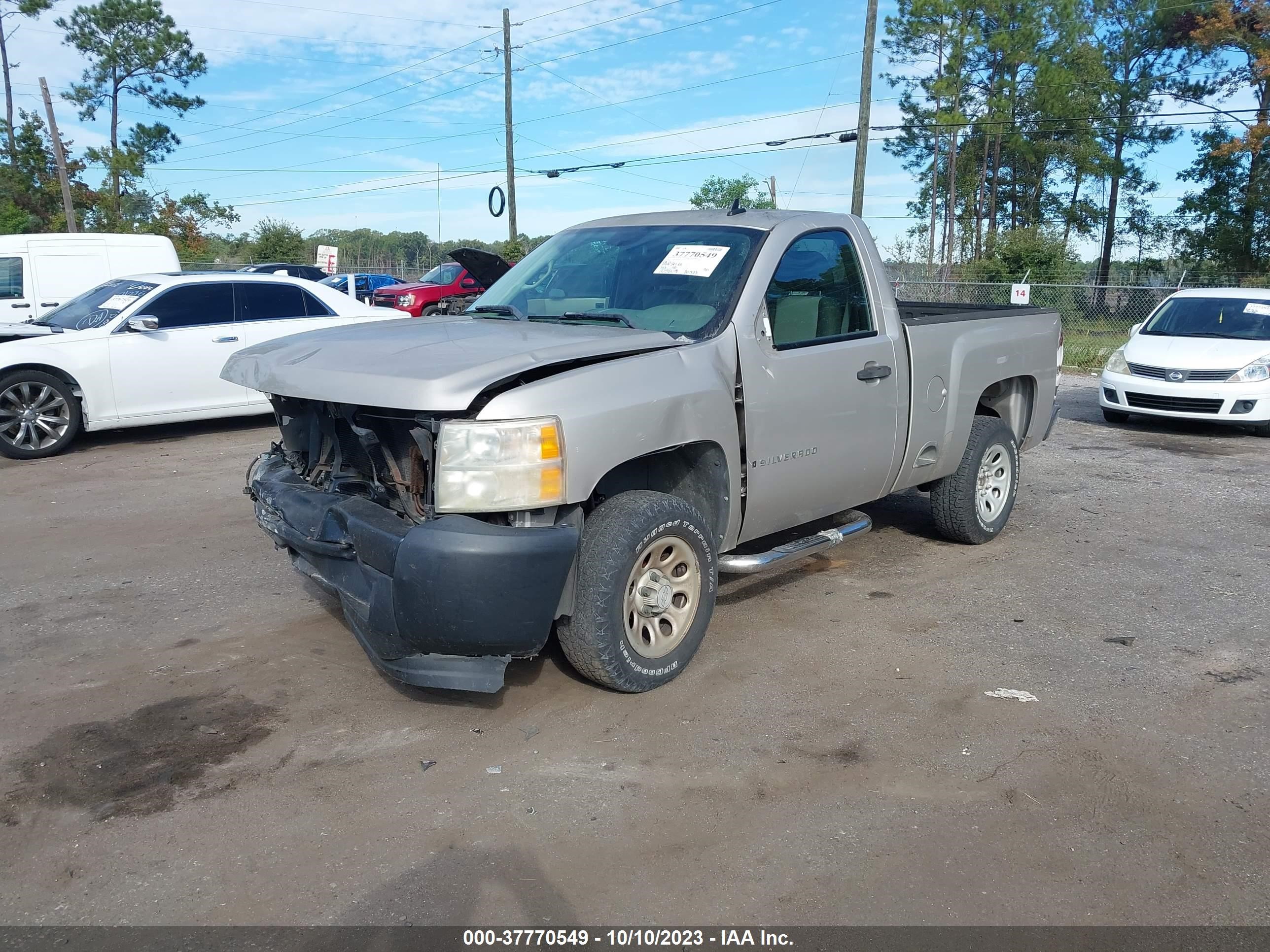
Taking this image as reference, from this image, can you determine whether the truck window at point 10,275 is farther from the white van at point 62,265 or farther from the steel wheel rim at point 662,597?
the steel wheel rim at point 662,597

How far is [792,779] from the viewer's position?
355 cm

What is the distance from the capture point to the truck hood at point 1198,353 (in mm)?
10898

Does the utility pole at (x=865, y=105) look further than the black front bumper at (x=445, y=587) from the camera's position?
Yes

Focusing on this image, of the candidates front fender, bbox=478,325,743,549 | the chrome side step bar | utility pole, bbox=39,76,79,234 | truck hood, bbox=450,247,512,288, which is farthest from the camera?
utility pole, bbox=39,76,79,234

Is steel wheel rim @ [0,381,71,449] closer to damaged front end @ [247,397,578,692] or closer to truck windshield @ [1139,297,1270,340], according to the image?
damaged front end @ [247,397,578,692]

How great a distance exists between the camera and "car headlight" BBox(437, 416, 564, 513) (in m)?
3.53

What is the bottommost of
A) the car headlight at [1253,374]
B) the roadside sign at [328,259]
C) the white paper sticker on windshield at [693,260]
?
the car headlight at [1253,374]

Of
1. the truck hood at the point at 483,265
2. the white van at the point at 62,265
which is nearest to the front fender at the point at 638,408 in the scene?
the truck hood at the point at 483,265

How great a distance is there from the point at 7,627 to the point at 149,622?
2.21 feet

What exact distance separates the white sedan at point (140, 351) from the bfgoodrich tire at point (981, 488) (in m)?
6.28

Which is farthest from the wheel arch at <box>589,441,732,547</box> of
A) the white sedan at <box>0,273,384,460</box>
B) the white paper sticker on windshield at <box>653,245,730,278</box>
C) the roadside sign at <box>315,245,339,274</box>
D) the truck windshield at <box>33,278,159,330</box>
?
the roadside sign at <box>315,245,339,274</box>

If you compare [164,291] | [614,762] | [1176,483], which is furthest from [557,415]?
[164,291]

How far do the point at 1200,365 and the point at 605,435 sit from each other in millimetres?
9545

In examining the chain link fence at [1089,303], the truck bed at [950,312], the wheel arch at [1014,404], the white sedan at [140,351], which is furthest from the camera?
the chain link fence at [1089,303]
